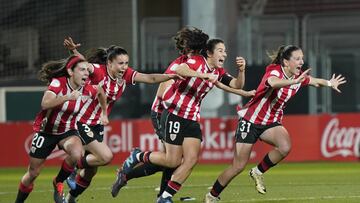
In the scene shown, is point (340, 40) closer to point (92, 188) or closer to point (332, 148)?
point (332, 148)

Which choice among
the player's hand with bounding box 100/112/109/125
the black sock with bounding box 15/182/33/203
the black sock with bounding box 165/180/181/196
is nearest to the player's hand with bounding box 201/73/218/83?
the black sock with bounding box 165/180/181/196

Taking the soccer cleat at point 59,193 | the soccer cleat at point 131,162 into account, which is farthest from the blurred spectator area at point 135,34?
the soccer cleat at point 59,193

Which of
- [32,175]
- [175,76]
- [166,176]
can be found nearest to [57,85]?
[32,175]

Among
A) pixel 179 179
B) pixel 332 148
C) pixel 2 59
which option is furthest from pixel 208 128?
pixel 179 179

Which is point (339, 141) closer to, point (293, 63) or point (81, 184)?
point (293, 63)

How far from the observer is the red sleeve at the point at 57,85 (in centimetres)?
1258

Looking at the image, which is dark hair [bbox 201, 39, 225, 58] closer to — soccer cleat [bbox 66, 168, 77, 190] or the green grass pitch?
the green grass pitch

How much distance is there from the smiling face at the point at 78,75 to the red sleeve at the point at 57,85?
111 millimetres

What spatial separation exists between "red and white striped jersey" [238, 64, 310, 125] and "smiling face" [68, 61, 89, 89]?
2146 millimetres

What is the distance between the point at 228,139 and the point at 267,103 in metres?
12.3

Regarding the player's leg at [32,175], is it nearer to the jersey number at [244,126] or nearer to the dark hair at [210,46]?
→ the dark hair at [210,46]

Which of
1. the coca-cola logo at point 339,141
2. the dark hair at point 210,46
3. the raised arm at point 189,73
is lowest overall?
the coca-cola logo at point 339,141

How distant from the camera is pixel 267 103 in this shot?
13.6m

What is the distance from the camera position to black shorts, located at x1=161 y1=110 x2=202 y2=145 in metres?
13.0
